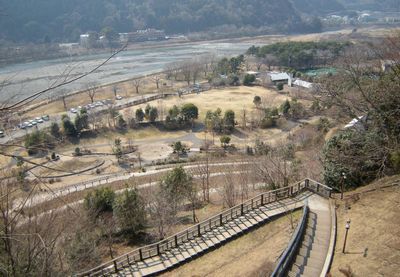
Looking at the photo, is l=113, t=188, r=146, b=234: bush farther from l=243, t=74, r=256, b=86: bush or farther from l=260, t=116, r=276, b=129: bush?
l=243, t=74, r=256, b=86: bush

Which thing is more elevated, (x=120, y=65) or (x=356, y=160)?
(x=356, y=160)

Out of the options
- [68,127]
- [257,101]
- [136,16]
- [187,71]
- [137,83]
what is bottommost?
[257,101]

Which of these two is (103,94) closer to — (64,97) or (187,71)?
(64,97)

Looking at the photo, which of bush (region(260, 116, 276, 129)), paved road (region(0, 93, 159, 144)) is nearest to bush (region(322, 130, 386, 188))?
bush (region(260, 116, 276, 129))

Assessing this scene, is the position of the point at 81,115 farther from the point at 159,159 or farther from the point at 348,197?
the point at 348,197

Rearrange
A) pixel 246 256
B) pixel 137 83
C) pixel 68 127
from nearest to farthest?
1. pixel 246 256
2. pixel 68 127
3. pixel 137 83

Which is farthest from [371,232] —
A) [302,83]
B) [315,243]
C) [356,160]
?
[302,83]

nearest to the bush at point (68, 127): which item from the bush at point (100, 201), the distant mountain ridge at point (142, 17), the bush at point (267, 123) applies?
the bush at point (267, 123)

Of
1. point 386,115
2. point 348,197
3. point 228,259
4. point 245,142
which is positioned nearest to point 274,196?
point 348,197
